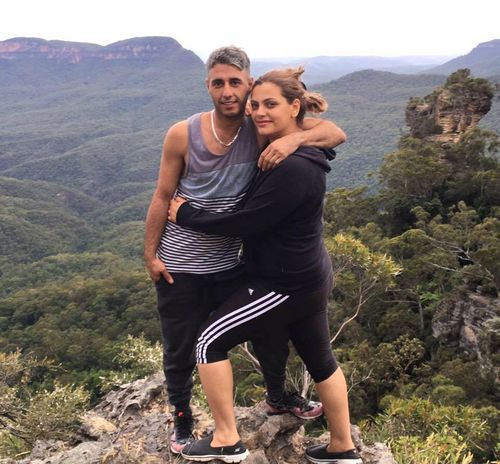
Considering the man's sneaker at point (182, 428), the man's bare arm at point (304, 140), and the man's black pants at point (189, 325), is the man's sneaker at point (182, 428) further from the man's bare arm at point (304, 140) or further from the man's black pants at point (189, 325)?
the man's bare arm at point (304, 140)

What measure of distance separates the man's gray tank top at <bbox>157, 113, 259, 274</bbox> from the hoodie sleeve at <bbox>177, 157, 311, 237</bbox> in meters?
0.10

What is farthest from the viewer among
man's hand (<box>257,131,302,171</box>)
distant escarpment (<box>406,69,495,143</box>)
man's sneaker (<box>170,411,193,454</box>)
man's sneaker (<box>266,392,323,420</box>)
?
distant escarpment (<box>406,69,495,143</box>)

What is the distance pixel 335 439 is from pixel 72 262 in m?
53.0

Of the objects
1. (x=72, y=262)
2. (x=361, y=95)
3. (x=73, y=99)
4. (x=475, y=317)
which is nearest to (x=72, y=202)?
(x=72, y=262)

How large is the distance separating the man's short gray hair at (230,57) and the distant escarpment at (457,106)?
24546mm

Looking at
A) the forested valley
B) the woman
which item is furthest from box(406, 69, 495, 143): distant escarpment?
the woman

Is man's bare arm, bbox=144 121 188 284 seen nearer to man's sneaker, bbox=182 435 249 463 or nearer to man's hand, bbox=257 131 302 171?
man's hand, bbox=257 131 302 171

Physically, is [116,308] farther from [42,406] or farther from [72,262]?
[42,406]

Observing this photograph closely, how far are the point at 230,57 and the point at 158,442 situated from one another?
7.22 ft

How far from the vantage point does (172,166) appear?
238cm

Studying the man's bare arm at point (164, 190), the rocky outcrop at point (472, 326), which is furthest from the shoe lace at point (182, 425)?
the rocky outcrop at point (472, 326)

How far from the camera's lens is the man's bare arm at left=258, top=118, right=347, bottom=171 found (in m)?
2.11

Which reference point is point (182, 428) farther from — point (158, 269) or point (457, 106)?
point (457, 106)

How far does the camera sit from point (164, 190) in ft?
8.00
